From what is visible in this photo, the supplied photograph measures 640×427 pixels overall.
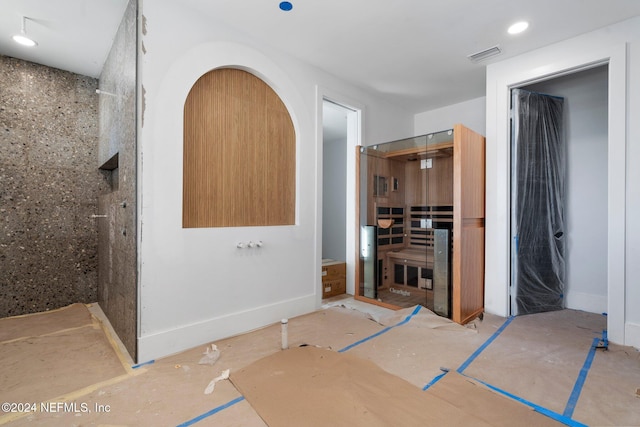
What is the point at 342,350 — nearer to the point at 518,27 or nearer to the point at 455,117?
the point at 518,27

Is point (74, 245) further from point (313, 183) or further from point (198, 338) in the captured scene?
point (313, 183)

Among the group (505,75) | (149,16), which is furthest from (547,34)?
(149,16)

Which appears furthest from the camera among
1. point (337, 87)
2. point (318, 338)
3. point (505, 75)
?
point (337, 87)

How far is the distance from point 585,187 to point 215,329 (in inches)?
164

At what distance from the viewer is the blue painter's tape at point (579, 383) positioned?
1.62m

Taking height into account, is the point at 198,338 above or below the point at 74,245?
below

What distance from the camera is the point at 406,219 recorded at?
134 inches

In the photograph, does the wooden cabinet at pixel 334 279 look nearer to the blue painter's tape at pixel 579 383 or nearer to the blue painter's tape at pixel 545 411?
the blue painter's tape at pixel 545 411

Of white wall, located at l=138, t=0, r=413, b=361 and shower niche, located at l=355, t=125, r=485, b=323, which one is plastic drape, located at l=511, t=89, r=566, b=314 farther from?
white wall, located at l=138, t=0, r=413, b=361

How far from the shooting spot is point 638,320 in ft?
7.77

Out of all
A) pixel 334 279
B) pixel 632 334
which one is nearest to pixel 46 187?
pixel 334 279

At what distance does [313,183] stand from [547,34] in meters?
2.55

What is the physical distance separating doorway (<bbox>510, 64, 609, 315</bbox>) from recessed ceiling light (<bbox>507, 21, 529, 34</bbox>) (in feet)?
2.96

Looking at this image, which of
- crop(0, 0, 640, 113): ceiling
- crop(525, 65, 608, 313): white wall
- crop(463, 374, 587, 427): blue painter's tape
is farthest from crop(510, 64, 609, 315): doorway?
crop(463, 374, 587, 427): blue painter's tape
